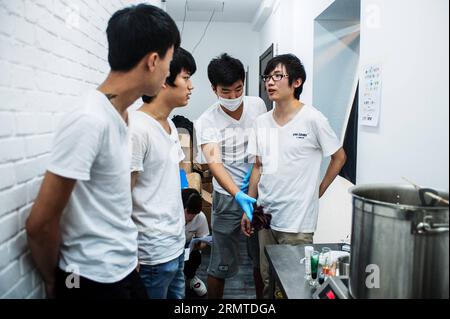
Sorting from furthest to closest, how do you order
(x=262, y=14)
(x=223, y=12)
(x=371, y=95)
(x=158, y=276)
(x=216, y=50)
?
(x=216, y=50)
(x=223, y=12)
(x=262, y=14)
(x=371, y=95)
(x=158, y=276)

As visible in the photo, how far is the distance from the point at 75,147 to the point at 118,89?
255 mm

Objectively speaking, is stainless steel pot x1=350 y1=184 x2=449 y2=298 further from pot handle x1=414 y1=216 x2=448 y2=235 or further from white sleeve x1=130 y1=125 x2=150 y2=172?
white sleeve x1=130 y1=125 x2=150 y2=172

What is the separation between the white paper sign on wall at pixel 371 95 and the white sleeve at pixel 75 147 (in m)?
1.13

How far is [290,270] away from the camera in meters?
1.32

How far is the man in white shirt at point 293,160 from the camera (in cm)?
173

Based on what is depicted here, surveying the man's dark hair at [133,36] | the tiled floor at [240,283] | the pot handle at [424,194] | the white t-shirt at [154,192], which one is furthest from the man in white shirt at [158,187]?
the tiled floor at [240,283]

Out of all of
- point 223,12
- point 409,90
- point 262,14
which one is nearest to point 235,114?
point 409,90

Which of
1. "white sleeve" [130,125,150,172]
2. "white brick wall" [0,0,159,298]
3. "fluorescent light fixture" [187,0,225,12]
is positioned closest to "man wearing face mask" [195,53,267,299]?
"white sleeve" [130,125,150,172]

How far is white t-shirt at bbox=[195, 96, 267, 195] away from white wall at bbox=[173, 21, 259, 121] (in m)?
3.44

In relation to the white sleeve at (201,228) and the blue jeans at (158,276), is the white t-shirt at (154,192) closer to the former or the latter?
the blue jeans at (158,276)

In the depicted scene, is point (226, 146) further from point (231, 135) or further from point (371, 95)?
point (371, 95)

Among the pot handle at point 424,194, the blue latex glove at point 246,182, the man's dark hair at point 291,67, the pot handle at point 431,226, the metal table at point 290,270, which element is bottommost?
the metal table at point 290,270

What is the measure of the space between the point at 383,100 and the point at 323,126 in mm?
321
